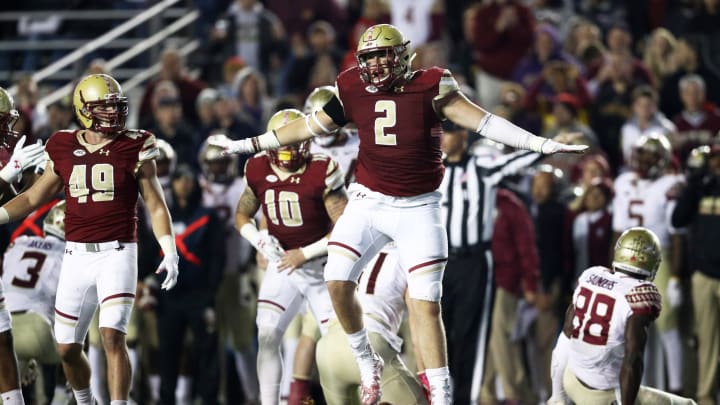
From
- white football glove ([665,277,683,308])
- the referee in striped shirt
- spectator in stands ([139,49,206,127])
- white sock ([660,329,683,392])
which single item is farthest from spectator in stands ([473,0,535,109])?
the referee in striped shirt

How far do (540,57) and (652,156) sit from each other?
11.7 ft

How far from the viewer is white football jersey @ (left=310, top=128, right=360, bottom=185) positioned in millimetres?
10297

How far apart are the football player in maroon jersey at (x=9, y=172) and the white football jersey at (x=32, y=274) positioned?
0.85 meters

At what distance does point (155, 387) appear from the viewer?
460 inches

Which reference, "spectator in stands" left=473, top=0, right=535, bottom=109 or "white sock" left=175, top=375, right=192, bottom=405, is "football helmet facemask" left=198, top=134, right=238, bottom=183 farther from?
"spectator in stands" left=473, top=0, right=535, bottom=109

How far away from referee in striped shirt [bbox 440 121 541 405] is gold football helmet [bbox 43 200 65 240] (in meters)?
2.67

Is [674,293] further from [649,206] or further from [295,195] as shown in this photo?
[295,195]

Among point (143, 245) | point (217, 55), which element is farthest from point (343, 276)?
point (217, 55)

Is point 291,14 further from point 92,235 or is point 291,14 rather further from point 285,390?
point 92,235

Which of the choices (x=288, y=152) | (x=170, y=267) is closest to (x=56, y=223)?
(x=288, y=152)

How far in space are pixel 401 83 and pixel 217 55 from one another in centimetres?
788

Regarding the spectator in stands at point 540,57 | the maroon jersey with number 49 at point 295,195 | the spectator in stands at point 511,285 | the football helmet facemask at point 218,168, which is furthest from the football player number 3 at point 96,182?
the spectator in stands at point 540,57

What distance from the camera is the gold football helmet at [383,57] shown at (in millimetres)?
7750

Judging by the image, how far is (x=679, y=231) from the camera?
11.0 metres
